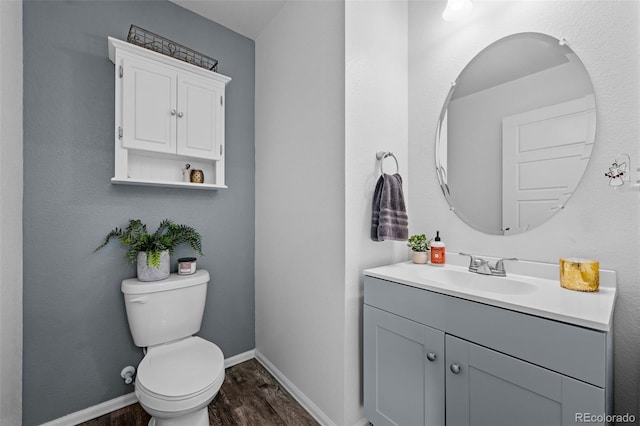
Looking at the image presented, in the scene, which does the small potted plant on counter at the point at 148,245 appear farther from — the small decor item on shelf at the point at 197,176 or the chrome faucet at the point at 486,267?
the chrome faucet at the point at 486,267

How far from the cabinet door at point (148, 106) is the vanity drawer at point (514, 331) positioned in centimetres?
156

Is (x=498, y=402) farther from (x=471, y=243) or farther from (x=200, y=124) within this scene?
(x=200, y=124)

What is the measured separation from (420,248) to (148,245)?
5.29ft

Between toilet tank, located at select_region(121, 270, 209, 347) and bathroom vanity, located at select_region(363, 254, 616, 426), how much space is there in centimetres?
106

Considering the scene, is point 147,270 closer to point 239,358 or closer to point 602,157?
point 239,358

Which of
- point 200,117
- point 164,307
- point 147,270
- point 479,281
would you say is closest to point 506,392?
point 479,281

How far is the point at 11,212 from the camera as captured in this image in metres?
1.25

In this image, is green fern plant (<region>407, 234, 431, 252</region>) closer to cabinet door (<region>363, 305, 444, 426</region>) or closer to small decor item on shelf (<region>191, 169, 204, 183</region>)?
cabinet door (<region>363, 305, 444, 426</region>)

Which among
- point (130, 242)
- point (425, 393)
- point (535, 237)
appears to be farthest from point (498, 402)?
point (130, 242)

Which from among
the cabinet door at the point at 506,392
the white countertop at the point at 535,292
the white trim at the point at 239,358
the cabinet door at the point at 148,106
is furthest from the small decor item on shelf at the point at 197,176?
the cabinet door at the point at 506,392

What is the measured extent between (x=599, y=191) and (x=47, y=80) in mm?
2693

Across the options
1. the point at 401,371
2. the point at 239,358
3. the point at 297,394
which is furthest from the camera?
the point at 239,358

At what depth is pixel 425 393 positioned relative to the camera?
1107 mm

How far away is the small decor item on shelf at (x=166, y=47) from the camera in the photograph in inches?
63.2
